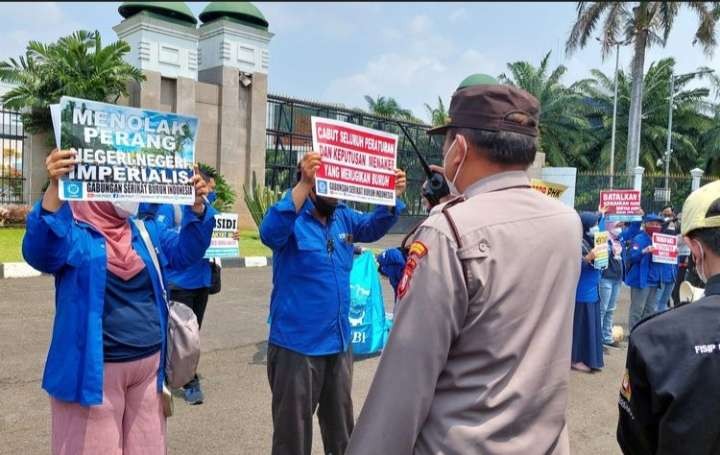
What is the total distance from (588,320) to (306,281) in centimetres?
409

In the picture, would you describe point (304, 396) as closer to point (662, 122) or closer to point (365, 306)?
point (365, 306)

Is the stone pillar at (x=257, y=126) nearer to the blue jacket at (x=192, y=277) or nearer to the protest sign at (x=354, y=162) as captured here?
the blue jacket at (x=192, y=277)

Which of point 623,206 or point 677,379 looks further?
point 623,206

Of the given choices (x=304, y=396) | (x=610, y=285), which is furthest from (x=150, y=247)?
(x=610, y=285)

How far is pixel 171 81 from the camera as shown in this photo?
16.3 metres

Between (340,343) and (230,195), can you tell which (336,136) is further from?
(230,195)

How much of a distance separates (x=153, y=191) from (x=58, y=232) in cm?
44

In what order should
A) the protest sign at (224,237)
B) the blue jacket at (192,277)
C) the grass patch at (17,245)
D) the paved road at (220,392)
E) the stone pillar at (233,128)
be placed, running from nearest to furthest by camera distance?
the paved road at (220,392)
the blue jacket at (192,277)
the protest sign at (224,237)
the grass patch at (17,245)
the stone pillar at (233,128)

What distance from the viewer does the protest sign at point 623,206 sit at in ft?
26.7

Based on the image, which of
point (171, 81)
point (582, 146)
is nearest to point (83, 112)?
point (171, 81)

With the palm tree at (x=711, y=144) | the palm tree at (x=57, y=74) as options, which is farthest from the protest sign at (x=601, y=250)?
the palm tree at (x=711, y=144)

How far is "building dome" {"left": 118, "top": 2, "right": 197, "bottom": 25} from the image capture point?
15.9 metres

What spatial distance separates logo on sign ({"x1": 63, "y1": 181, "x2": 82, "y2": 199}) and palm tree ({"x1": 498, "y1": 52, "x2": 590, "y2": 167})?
31490 mm

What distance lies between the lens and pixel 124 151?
2.60 metres
